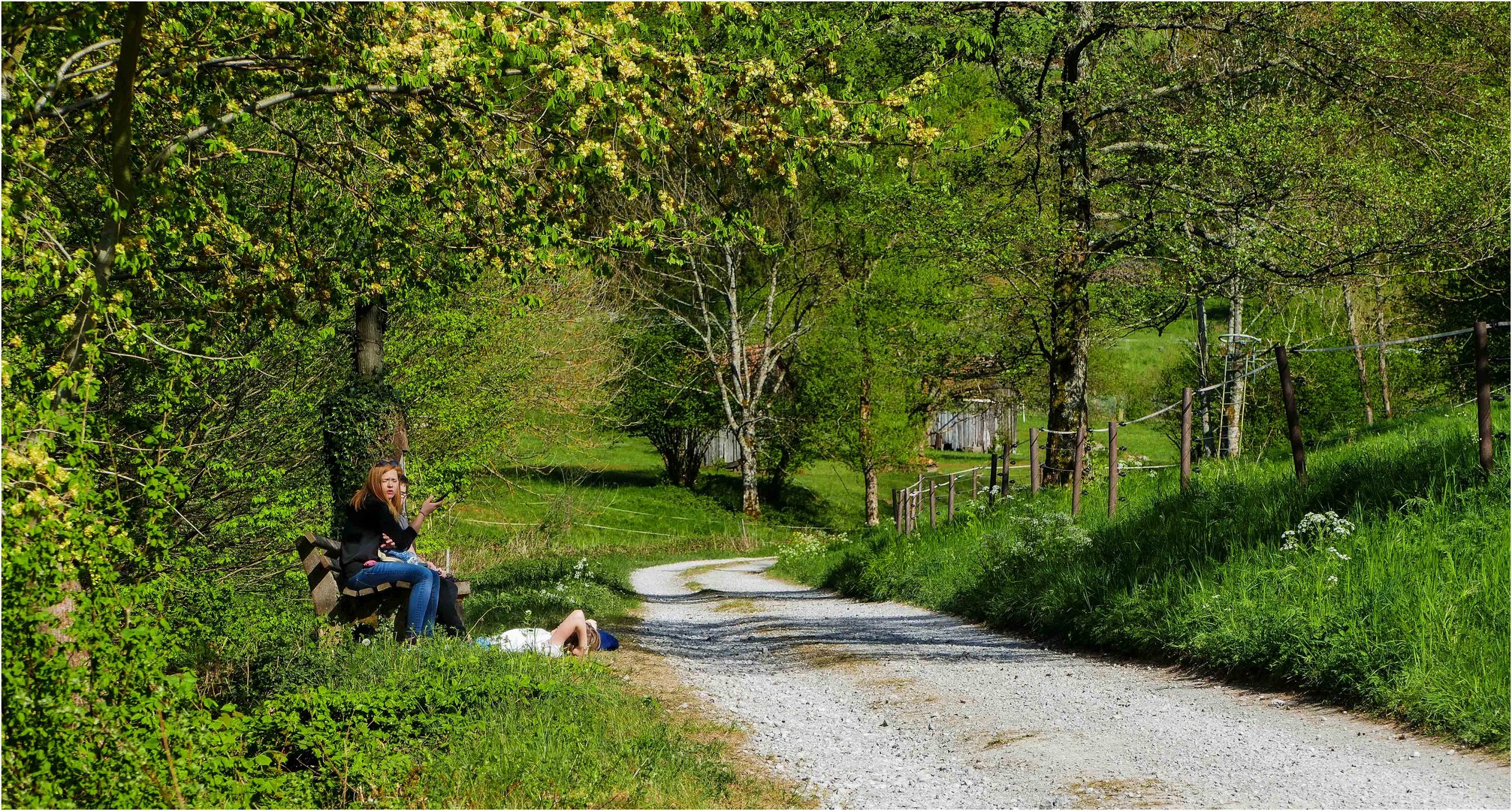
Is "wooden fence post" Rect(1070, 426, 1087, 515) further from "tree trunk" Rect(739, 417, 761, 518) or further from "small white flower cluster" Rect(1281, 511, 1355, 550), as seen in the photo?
"tree trunk" Rect(739, 417, 761, 518)

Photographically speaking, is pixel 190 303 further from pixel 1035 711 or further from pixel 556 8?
pixel 1035 711

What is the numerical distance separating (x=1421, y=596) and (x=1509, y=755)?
1.84 metres

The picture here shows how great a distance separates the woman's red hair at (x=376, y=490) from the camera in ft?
28.9

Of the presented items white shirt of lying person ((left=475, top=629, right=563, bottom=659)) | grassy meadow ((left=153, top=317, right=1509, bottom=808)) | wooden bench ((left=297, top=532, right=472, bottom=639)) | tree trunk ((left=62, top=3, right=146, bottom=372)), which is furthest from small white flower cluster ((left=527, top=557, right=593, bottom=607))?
tree trunk ((left=62, top=3, right=146, bottom=372))

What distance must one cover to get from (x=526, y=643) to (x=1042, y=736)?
3978 millimetres

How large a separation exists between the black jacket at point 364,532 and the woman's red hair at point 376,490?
0.9 inches

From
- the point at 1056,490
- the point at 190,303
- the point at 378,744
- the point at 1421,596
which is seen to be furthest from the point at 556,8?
the point at 1056,490

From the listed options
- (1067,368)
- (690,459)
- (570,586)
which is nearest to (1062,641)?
(570,586)

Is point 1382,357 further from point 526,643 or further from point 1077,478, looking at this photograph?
point 526,643

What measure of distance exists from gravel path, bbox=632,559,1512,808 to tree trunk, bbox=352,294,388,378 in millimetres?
3796

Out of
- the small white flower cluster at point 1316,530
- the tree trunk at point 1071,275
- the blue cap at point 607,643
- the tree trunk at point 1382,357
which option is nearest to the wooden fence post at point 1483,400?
the small white flower cluster at point 1316,530

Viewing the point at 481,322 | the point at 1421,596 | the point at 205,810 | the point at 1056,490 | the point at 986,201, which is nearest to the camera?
the point at 205,810

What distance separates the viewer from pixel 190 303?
8250 millimetres

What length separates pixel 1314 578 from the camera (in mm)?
8320
